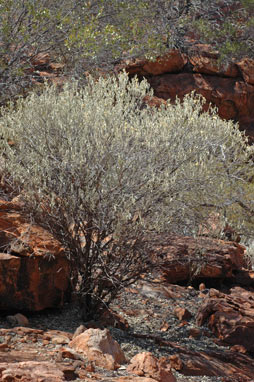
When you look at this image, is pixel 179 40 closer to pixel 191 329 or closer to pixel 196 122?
pixel 196 122

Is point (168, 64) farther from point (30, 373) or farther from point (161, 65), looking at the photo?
point (30, 373)

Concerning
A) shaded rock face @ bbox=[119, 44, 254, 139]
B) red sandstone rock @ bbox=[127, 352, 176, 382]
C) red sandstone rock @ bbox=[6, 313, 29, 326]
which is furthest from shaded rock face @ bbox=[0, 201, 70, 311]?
shaded rock face @ bbox=[119, 44, 254, 139]

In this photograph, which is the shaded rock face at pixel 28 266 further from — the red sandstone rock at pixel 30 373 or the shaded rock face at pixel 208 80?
the shaded rock face at pixel 208 80

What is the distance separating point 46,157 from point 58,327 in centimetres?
184

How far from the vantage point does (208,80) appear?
55.4 feet

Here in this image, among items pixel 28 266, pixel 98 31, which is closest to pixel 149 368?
pixel 28 266

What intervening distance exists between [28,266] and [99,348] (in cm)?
148

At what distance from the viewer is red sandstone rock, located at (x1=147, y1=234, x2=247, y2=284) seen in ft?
24.8

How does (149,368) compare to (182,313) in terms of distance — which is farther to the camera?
(182,313)

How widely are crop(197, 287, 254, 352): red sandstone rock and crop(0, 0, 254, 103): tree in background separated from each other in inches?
187

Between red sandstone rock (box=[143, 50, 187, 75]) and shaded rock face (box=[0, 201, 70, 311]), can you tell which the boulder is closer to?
red sandstone rock (box=[143, 50, 187, 75])

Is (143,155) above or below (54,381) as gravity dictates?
above

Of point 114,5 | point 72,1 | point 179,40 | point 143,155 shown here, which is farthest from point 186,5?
point 143,155

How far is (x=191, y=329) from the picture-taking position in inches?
255
